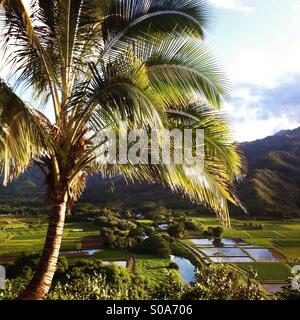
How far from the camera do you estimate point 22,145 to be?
623 cm

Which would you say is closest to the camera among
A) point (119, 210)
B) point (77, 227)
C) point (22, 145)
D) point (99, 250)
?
point (22, 145)

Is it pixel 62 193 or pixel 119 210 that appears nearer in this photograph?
pixel 62 193

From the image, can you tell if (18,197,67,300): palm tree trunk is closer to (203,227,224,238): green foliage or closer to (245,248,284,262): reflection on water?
(245,248,284,262): reflection on water

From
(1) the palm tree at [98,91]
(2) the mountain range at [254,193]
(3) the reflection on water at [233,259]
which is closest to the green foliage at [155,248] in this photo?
(3) the reflection on water at [233,259]

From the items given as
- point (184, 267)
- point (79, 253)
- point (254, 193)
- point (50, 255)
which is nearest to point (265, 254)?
point (184, 267)

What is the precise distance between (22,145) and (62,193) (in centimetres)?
133

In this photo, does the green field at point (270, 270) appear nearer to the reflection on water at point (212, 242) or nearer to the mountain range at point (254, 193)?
the reflection on water at point (212, 242)

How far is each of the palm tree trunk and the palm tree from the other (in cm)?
2

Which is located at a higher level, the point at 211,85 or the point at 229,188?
the point at 211,85

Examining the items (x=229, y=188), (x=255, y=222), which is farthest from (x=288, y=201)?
(x=229, y=188)

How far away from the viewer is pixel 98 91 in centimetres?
651

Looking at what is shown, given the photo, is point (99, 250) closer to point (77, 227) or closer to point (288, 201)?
point (77, 227)

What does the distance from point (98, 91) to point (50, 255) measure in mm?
2879

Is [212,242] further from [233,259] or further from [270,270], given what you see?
[270,270]
